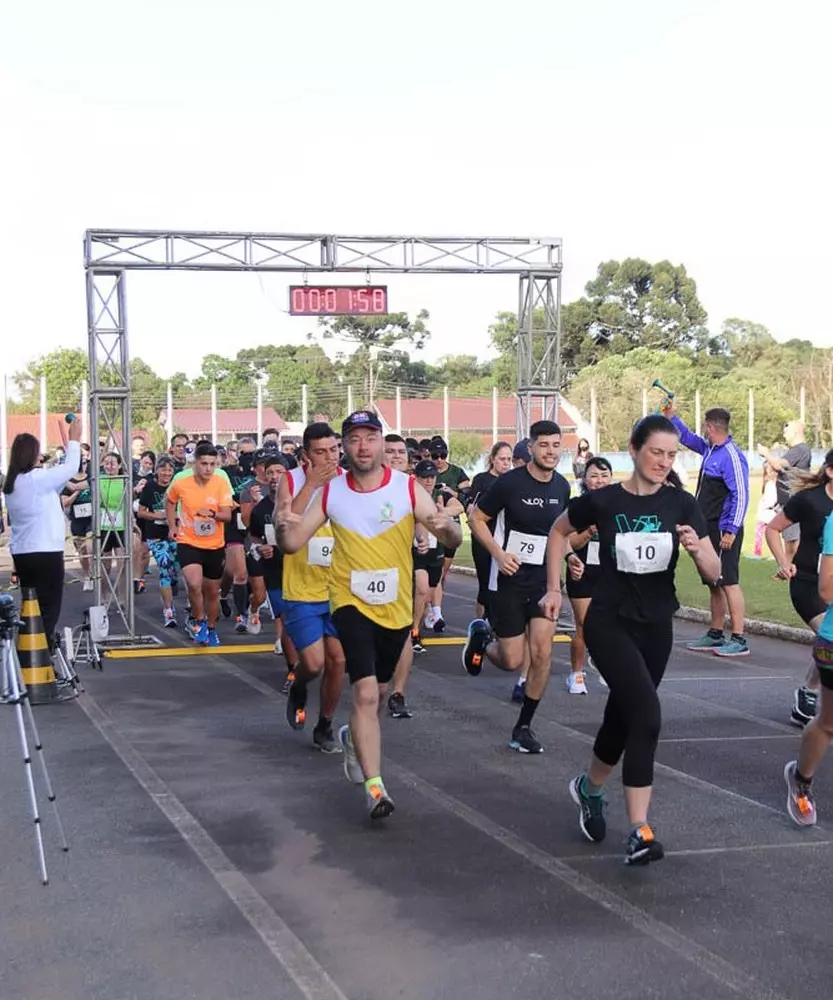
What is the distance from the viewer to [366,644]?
7.07 metres

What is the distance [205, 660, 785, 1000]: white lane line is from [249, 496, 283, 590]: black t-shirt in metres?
3.11

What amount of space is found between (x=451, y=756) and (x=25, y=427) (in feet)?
224

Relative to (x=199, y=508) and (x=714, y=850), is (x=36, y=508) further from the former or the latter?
(x=714, y=850)

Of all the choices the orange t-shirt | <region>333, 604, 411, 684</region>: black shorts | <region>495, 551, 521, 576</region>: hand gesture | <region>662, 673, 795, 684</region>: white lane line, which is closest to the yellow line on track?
the orange t-shirt

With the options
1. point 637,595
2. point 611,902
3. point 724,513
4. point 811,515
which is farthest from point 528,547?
point 724,513

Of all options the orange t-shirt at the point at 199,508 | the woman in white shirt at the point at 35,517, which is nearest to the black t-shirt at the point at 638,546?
the woman in white shirt at the point at 35,517

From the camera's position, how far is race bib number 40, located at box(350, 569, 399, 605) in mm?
7180

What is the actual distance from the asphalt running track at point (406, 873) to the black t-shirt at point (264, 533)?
4.94 feet

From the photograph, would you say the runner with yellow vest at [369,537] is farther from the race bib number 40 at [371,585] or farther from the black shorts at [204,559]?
the black shorts at [204,559]

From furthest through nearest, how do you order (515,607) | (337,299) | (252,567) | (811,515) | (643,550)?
(337,299) < (252,567) < (515,607) < (811,515) < (643,550)

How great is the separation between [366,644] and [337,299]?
10.3 meters

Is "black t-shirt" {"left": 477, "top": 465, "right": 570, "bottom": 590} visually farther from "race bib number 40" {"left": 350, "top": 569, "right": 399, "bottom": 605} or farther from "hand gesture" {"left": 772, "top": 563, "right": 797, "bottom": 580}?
"race bib number 40" {"left": 350, "top": 569, "right": 399, "bottom": 605}

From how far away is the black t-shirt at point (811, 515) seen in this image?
8609mm

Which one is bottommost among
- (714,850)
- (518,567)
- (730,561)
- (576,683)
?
(576,683)
